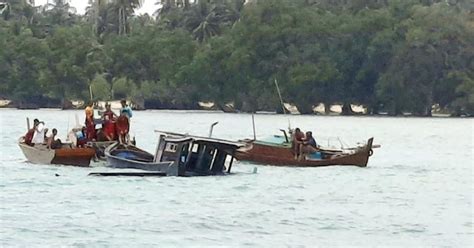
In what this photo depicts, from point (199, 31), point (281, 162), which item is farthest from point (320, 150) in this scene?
point (199, 31)

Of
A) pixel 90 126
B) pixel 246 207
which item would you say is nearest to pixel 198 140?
pixel 246 207

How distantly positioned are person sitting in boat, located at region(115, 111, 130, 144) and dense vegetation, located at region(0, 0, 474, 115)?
6642 centimetres

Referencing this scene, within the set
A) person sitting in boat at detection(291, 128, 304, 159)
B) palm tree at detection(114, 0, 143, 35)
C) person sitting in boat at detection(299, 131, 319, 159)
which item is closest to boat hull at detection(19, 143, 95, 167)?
person sitting in boat at detection(291, 128, 304, 159)

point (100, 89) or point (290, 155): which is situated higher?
point (100, 89)

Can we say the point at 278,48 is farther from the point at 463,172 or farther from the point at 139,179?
the point at 139,179

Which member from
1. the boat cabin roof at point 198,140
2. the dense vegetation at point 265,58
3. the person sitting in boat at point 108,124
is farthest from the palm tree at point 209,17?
the boat cabin roof at point 198,140

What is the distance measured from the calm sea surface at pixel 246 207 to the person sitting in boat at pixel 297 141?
0.64 m

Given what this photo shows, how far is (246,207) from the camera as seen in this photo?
36.1 meters

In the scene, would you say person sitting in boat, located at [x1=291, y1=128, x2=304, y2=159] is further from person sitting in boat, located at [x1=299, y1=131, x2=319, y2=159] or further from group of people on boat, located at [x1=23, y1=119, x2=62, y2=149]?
group of people on boat, located at [x1=23, y1=119, x2=62, y2=149]

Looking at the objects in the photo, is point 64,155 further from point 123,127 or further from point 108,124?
point 123,127

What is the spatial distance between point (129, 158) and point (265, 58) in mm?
73277

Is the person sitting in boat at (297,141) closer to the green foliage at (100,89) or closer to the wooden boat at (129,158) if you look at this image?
the wooden boat at (129,158)

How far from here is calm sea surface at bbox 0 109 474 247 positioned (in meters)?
30.2

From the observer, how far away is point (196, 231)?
31125mm
